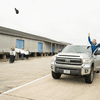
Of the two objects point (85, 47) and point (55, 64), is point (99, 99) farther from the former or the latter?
point (85, 47)

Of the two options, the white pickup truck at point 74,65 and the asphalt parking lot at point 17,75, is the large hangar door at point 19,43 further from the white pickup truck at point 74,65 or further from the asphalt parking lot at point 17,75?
the white pickup truck at point 74,65

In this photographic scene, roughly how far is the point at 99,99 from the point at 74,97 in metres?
0.77

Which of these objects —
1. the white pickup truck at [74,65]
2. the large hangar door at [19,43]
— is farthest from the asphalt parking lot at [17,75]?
the large hangar door at [19,43]

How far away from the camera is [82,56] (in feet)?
18.8

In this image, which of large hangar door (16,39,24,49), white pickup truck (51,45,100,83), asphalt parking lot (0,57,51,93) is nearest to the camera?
white pickup truck (51,45,100,83)

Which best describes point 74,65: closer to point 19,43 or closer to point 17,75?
point 17,75

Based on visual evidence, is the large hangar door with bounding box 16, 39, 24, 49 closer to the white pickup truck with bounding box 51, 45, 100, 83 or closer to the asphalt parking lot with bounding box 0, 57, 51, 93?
the asphalt parking lot with bounding box 0, 57, 51, 93

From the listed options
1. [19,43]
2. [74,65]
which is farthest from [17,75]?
[19,43]

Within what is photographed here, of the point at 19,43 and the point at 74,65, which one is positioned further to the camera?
the point at 19,43

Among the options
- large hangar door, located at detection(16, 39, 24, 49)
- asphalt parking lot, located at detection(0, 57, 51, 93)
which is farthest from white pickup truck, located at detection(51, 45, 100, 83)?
large hangar door, located at detection(16, 39, 24, 49)

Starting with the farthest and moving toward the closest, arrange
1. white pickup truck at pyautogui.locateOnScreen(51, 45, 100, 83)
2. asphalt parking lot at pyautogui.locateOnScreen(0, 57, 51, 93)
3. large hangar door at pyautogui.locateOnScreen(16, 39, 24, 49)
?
large hangar door at pyautogui.locateOnScreen(16, 39, 24, 49)
asphalt parking lot at pyautogui.locateOnScreen(0, 57, 51, 93)
white pickup truck at pyautogui.locateOnScreen(51, 45, 100, 83)

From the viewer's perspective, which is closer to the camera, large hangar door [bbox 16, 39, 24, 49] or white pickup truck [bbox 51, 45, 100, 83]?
white pickup truck [bbox 51, 45, 100, 83]

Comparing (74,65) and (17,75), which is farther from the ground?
(74,65)

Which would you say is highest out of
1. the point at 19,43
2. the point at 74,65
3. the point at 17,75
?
the point at 19,43
